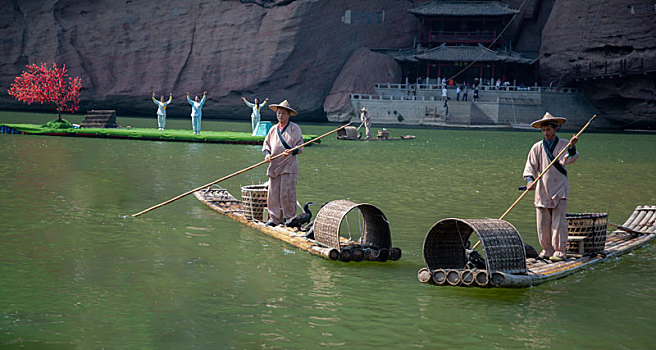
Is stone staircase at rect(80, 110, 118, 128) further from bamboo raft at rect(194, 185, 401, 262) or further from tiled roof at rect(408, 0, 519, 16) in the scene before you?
tiled roof at rect(408, 0, 519, 16)

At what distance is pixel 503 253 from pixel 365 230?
7.65 ft

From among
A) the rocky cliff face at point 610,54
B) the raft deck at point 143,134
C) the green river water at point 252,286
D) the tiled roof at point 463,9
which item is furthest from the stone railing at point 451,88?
the green river water at point 252,286

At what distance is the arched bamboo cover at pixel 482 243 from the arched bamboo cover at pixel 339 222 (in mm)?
878

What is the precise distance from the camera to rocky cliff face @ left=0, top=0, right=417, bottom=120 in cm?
5594

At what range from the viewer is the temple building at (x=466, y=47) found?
52.8m

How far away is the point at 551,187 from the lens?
8180mm

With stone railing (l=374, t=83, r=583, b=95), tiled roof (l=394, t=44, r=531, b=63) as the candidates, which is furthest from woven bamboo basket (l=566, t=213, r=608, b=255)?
tiled roof (l=394, t=44, r=531, b=63)

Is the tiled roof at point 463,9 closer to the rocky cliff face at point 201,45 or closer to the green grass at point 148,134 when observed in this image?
the rocky cliff face at point 201,45

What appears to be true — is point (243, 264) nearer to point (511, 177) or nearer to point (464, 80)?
point (511, 177)

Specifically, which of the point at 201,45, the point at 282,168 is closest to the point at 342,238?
the point at 282,168

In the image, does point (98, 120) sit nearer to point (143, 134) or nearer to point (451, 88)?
point (143, 134)

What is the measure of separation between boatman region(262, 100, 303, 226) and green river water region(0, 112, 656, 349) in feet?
1.73

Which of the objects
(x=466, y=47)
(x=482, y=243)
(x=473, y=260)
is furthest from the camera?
(x=466, y=47)

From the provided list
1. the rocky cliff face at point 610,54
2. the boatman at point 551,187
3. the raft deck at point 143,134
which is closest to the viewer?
the boatman at point 551,187
